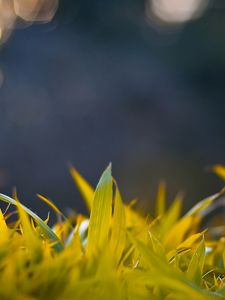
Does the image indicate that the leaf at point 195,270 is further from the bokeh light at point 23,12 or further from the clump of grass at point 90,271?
the bokeh light at point 23,12

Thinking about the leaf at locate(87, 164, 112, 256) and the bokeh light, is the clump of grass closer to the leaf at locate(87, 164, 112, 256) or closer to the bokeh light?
the leaf at locate(87, 164, 112, 256)

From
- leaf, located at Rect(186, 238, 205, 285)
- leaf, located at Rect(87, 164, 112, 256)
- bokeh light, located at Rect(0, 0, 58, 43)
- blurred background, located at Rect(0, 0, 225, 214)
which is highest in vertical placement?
leaf, located at Rect(87, 164, 112, 256)

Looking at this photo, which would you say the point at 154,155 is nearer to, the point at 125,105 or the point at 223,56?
the point at 125,105

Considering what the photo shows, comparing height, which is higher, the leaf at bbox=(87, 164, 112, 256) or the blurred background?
the leaf at bbox=(87, 164, 112, 256)

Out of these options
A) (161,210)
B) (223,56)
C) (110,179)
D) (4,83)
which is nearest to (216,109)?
(223,56)

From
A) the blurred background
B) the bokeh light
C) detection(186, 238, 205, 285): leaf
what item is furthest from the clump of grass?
the bokeh light

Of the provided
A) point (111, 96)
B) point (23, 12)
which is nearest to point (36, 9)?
point (23, 12)

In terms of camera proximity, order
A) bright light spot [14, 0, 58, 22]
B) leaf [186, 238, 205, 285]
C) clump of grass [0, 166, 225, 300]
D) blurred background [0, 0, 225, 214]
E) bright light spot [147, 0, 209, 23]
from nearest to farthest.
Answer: clump of grass [0, 166, 225, 300], leaf [186, 238, 205, 285], blurred background [0, 0, 225, 214], bright light spot [14, 0, 58, 22], bright light spot [147, 0, 209, 23]

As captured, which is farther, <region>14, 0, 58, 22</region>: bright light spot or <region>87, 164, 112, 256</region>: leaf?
<region>14, 0, 58, 22</region>: bright light spot

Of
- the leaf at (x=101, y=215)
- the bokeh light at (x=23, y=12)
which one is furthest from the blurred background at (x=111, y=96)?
the leaf at (x=101, y=215)
